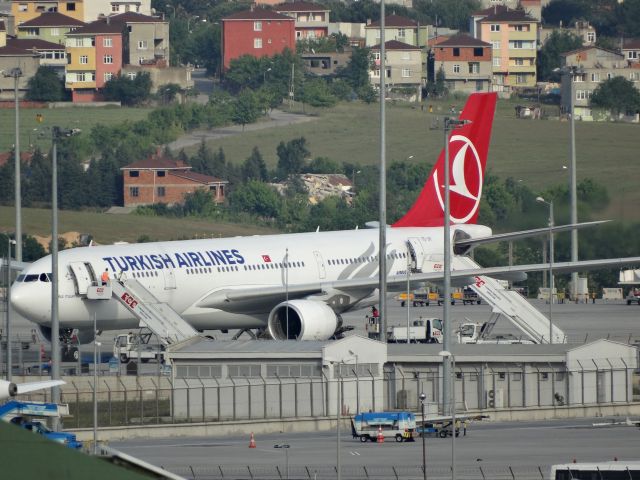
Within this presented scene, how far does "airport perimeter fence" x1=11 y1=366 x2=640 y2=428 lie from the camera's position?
4709 centimetres

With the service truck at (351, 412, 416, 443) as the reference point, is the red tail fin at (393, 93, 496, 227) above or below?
above

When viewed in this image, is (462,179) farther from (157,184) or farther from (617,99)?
(617,99)

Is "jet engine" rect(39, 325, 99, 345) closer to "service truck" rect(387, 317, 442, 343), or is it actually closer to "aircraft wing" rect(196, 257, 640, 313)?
"aircraft wing" rect(196, 257, 640, 313)

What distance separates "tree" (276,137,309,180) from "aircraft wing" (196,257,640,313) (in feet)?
345

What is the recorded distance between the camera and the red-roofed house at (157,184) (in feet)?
522

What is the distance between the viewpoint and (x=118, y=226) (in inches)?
5212

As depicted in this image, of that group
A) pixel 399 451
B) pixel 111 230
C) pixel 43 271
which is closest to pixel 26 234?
pixel 111 230

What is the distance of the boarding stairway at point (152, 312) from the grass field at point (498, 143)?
93800 mm

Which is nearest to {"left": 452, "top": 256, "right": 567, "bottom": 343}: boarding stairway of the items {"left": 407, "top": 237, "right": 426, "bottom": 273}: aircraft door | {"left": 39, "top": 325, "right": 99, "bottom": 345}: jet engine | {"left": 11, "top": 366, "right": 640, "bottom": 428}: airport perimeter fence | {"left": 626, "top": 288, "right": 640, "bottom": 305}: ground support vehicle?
{"left": 407, "top": 237, "right": 426, "bottom": 273}: aircraft door

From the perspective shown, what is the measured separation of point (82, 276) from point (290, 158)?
114639mm

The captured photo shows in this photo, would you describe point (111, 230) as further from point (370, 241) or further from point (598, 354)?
point (598, 354)

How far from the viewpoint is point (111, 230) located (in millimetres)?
130750

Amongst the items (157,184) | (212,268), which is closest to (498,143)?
(157,184)

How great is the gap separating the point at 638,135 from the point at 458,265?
11330cm
